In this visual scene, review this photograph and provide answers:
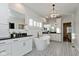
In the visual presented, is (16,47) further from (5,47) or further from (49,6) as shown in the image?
(49,6)

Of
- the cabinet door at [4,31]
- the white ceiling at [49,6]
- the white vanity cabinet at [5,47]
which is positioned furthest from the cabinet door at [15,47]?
the white ceiling at [49,6]

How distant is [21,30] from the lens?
17.0 ft

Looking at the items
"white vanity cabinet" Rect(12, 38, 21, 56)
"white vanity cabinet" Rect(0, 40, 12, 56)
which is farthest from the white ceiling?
"white vanity cabinet" Rect(0, 40, 12, 56)

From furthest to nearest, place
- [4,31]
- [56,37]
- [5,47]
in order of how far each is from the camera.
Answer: [56,37], [4,31], [5,47]

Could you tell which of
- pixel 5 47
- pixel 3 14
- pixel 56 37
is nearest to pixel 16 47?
pixel 5 47

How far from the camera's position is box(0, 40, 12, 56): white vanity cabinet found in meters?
2.89

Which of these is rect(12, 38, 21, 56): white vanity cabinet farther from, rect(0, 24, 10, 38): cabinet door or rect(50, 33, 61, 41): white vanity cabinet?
rect(50, 33, 61, 41): white vanity cabinet

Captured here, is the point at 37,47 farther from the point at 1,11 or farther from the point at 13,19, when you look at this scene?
the point at 1,11

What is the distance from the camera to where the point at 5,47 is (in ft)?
9.89

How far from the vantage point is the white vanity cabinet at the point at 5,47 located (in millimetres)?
2889

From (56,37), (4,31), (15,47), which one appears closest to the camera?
(15,47)

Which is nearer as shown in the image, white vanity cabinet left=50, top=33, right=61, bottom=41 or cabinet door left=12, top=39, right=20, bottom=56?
cabinet door left=12, top=39, right=20, bottom=56

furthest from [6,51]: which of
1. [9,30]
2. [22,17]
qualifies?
[22,17]

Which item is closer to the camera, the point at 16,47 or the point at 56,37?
the point at 16,47
